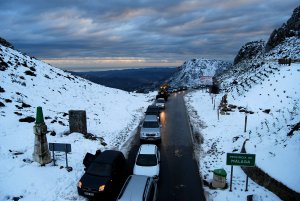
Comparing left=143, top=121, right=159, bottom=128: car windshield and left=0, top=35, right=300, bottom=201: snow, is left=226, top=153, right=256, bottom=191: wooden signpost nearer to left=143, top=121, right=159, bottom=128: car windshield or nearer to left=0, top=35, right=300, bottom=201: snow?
left=0, top=35, right=300, bottom=201: snow

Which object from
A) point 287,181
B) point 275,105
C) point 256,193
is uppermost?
point 275,105

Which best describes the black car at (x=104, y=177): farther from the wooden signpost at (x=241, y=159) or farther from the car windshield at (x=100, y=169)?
the wooden signpost at (x=241, y=159)

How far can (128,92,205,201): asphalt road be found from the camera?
48.4 ft

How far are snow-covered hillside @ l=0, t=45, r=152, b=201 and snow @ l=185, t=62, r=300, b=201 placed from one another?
7.37 m

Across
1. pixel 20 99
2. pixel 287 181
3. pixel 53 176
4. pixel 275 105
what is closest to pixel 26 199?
pixel 53 176

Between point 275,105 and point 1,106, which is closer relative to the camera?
point 1,106

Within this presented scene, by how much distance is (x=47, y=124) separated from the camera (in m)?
22.3

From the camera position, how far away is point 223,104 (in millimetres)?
33156

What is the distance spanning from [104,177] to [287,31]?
251 ft

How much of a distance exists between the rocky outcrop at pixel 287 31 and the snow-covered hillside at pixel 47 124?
53905mm

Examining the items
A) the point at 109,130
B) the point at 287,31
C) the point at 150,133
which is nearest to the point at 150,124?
the point at 150,133

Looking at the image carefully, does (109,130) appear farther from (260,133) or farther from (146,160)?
(260,133)

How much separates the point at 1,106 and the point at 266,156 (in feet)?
64.4

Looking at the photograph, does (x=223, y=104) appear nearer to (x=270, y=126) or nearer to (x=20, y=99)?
(x=270, y=126)
